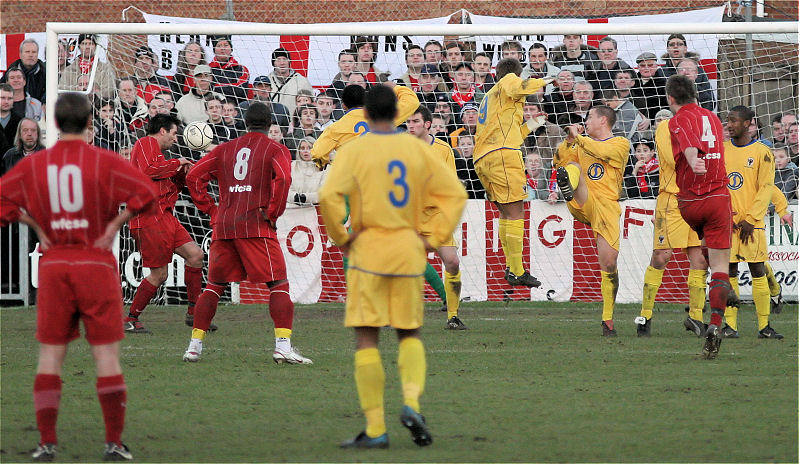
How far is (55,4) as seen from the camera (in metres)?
19.1

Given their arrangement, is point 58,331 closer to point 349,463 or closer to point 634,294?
point 349,463

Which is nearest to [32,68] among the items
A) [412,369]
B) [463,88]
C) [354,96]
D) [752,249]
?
[463,88]

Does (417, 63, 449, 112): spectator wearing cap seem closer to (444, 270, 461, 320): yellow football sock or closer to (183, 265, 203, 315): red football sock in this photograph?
(444, 270, 461, 320): yellow football sock

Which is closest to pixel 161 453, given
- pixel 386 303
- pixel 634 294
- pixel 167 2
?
pixel 386 303

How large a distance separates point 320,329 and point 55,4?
426 inches

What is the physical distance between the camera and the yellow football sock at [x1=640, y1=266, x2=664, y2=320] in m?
10.4

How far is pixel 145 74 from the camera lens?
1376cm

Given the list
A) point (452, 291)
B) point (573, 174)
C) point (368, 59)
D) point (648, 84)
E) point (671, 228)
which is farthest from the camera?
point (368, 59)

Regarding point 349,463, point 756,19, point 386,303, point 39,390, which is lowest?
point 349,463

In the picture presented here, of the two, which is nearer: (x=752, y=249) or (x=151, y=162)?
(x=752, y=249)

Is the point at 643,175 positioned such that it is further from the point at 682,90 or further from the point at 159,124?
the point at 159,124

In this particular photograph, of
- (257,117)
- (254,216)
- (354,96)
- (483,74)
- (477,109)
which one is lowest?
(254,216)

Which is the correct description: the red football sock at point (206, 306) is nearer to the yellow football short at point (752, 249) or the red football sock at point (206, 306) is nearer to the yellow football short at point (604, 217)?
the yellow football short at point (604, 217)

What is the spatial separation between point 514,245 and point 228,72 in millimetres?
5396
